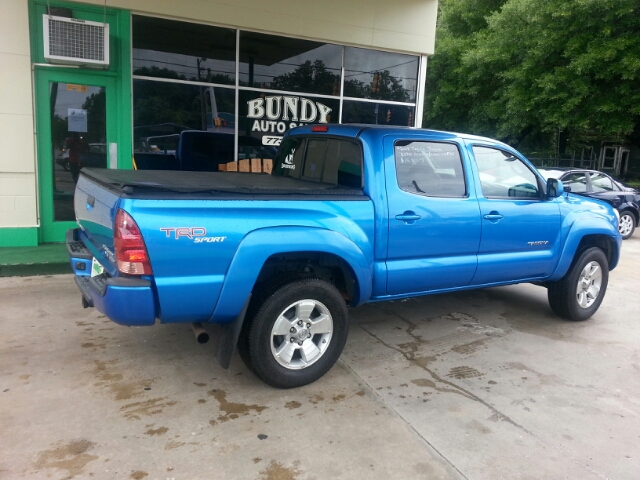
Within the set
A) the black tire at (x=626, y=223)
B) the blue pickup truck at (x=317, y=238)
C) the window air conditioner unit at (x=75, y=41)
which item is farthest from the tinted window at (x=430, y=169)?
the black tire at (x=626, y=223)

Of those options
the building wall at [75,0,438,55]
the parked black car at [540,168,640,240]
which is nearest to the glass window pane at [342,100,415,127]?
the building wall at [75,0,438,55]

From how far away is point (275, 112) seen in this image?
9.57m

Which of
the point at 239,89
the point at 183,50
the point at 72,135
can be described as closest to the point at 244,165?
the point at 239,89

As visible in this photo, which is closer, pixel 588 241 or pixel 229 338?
pixel 229 338

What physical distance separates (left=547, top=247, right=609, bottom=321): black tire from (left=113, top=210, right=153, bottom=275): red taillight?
14.7 ft

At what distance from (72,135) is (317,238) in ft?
18.6

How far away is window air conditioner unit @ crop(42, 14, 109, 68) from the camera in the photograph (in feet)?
23.7

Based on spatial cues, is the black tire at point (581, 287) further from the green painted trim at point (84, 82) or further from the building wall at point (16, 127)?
the building wall at point (16, 127)

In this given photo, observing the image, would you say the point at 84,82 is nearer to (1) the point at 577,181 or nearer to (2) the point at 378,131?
(2) the point at 378,131

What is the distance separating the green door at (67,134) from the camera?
766 cm

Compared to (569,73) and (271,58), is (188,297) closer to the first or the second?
(271,58)

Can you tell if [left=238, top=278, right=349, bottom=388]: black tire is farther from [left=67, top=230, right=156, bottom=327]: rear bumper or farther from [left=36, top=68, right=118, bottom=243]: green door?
[left=36, top=68, right=118, bottom=243]: green door

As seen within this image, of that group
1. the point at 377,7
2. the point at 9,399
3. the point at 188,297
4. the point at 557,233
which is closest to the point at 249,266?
the point at 188,297

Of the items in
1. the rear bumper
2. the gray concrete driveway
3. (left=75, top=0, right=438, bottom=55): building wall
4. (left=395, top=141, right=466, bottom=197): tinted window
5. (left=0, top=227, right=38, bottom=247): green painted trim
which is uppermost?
(left=75, top=0, right=438, bottom=55): building wall
